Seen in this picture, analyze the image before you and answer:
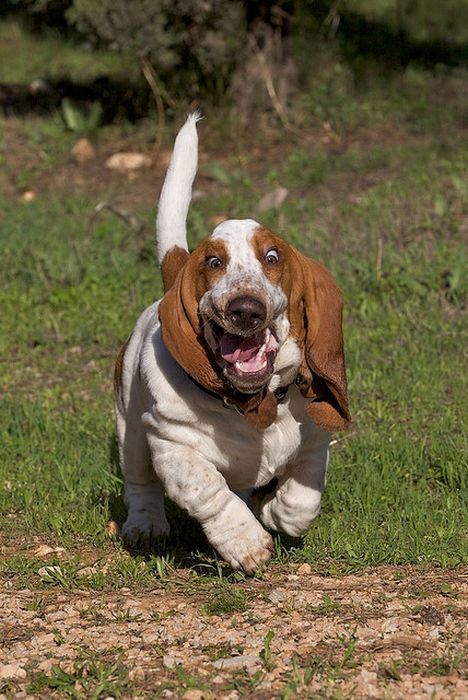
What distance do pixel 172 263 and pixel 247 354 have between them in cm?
115

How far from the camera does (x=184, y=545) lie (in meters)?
5.57

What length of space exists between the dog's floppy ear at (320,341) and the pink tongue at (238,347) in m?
0.21

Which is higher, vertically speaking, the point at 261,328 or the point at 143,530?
the point at 261,328

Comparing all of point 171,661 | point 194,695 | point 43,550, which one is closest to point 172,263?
point 43,550

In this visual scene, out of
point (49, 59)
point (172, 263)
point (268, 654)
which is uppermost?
point (172, 263)

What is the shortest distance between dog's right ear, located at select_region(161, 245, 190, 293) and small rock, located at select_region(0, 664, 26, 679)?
188 cm

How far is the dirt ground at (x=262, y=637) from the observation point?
3807mm

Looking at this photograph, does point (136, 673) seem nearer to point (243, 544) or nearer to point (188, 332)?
point (243, 544)

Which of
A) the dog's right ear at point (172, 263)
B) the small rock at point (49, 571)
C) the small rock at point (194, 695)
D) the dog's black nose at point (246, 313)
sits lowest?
the small rock at point (49, 571)

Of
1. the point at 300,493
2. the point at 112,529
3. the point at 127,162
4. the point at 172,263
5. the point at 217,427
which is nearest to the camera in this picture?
the point at 217,427

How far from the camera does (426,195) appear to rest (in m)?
10.0

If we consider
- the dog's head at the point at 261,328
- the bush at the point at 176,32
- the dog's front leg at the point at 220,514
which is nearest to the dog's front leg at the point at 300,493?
the dog's front leg at the point at 220,514

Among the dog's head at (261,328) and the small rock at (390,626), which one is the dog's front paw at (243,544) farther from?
the small rock at (390,626)

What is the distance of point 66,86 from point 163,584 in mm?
10779
